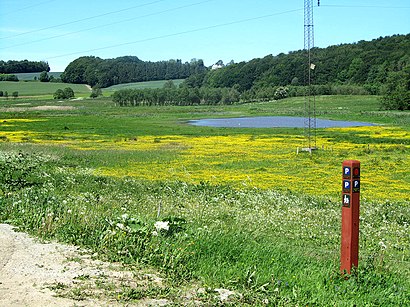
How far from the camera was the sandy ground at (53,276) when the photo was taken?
6.08 meters

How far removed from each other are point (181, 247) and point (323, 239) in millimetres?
4162

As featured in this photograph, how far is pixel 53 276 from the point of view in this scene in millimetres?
6844

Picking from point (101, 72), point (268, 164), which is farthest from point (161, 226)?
point (101, 72)

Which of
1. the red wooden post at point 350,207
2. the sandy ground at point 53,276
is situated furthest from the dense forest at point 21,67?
the red wooden post at point 350,207

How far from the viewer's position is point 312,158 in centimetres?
3672

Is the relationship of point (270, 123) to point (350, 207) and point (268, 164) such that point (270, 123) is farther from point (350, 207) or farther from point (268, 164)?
point (350, 207)

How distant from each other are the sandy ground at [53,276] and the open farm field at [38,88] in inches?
5323

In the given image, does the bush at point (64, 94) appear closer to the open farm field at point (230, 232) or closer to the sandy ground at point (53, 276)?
A: the open farm field at point (230, 232)

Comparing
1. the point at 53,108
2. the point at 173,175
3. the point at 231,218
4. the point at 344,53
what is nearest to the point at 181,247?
the point at 231,218

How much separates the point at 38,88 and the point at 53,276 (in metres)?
151

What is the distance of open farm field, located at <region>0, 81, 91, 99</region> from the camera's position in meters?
139

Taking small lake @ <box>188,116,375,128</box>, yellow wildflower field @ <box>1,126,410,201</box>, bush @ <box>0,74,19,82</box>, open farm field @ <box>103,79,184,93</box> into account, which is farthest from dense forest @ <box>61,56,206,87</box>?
yellow wildflower field @ <box>1,126,410,201</box>

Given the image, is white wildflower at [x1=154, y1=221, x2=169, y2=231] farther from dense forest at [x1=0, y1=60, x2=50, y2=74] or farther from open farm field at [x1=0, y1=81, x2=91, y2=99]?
open farm field at [x1=0, y1=81, x2=91, y2=99]

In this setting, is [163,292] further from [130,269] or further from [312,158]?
[312,158]
